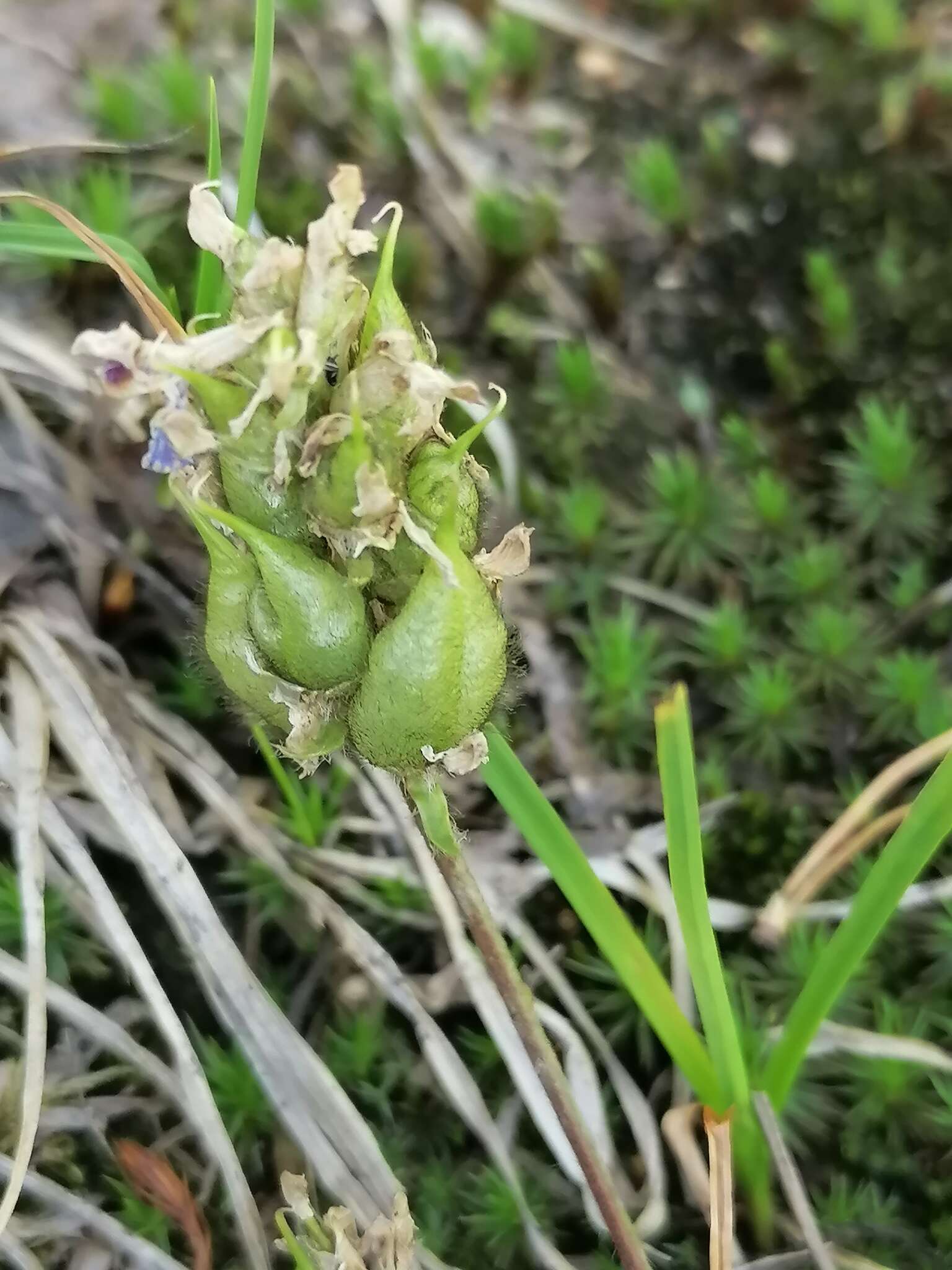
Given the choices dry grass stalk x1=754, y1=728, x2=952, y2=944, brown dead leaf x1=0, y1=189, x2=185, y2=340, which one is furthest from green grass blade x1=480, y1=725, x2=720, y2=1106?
brown dead leaf x1=0, y1=189, x2=185, y2=340

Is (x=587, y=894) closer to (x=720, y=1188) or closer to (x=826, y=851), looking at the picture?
(x=720, y=1188)

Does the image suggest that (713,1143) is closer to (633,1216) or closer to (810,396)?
(633,1216)

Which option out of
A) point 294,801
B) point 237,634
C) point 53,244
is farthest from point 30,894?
point 53,244

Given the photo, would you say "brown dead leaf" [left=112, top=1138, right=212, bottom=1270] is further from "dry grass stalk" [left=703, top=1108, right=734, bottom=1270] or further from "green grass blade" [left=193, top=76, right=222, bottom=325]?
"green grass blade" [left=193, top=76, right=222, bottom=325]

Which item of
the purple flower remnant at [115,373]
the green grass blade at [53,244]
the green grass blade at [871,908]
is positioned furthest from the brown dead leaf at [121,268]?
the green grass blade at [871,908]

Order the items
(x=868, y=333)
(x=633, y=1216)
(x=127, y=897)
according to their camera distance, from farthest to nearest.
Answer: (x=868, y=333), (x=127, y=897), (x=633, y=1216)

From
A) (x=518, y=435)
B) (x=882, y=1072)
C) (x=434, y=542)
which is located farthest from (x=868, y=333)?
(x=434, y=542)
